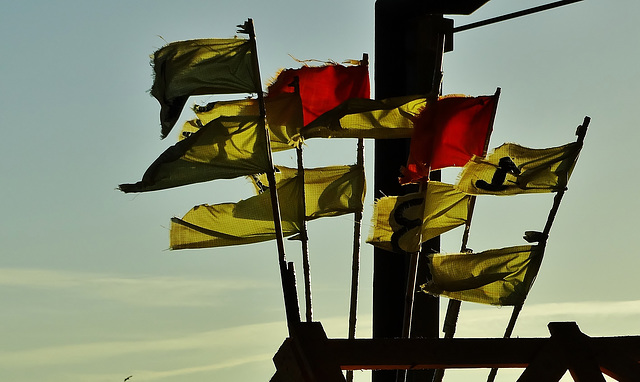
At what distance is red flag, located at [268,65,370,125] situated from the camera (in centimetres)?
588

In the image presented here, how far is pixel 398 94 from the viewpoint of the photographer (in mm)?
5855

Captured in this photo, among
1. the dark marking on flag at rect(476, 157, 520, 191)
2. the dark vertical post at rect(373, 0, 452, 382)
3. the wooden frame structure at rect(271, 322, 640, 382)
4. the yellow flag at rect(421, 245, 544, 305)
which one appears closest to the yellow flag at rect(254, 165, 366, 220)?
the dark vertical post at rect(373, 0, 452, 382)

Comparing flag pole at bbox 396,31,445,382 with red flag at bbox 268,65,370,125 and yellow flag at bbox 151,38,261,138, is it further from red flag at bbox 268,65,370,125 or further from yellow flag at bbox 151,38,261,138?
yellow flag at bbox 151,38,261,138

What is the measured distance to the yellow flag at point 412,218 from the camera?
541cm

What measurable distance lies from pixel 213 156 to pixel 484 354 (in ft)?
8.49

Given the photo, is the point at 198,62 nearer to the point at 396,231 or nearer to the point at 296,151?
the point at 296,151

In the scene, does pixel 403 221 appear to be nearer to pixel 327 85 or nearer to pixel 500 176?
pixel 500 176

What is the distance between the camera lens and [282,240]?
17.4 ft

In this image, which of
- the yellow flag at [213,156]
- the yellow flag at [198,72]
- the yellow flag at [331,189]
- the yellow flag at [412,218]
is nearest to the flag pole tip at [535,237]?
the yellow flag at [412,218]

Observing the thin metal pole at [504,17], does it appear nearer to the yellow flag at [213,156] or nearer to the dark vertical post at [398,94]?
the dark vertical post at [398,94]

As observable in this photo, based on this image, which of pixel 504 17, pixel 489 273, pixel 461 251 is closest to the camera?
pixel 489 273

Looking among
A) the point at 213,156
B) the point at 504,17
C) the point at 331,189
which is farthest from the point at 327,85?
the point at 504,17

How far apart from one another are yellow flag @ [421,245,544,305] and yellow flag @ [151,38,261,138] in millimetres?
1586

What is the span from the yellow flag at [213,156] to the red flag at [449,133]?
0.92m
